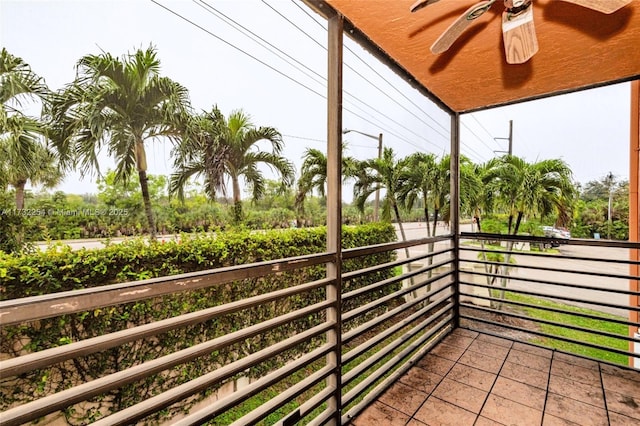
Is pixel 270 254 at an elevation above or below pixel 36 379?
above

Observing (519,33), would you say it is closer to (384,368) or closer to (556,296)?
(556,296)

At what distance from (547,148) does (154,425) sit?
185 inches

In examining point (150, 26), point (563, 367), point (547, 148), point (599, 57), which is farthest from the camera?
point (547, 148)

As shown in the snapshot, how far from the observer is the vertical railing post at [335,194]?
1.50 meters

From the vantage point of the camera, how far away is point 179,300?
189 centimetres

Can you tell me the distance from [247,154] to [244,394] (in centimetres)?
141

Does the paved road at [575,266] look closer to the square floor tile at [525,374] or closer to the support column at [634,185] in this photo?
the support column at [634,185]

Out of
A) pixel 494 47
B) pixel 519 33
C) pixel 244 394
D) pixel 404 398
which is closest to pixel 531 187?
pixel 494 47

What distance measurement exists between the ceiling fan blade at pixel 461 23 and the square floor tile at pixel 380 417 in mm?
2041

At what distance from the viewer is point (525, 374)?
213 centimetres

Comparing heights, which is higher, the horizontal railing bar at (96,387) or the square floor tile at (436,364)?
the horizontal railing bar at (96,387)

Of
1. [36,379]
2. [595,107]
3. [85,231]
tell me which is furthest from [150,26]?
[595,107]

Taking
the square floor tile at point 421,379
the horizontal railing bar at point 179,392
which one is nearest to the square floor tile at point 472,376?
the square floor tile at point 421,379

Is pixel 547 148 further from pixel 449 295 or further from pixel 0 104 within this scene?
pixel 0 104
